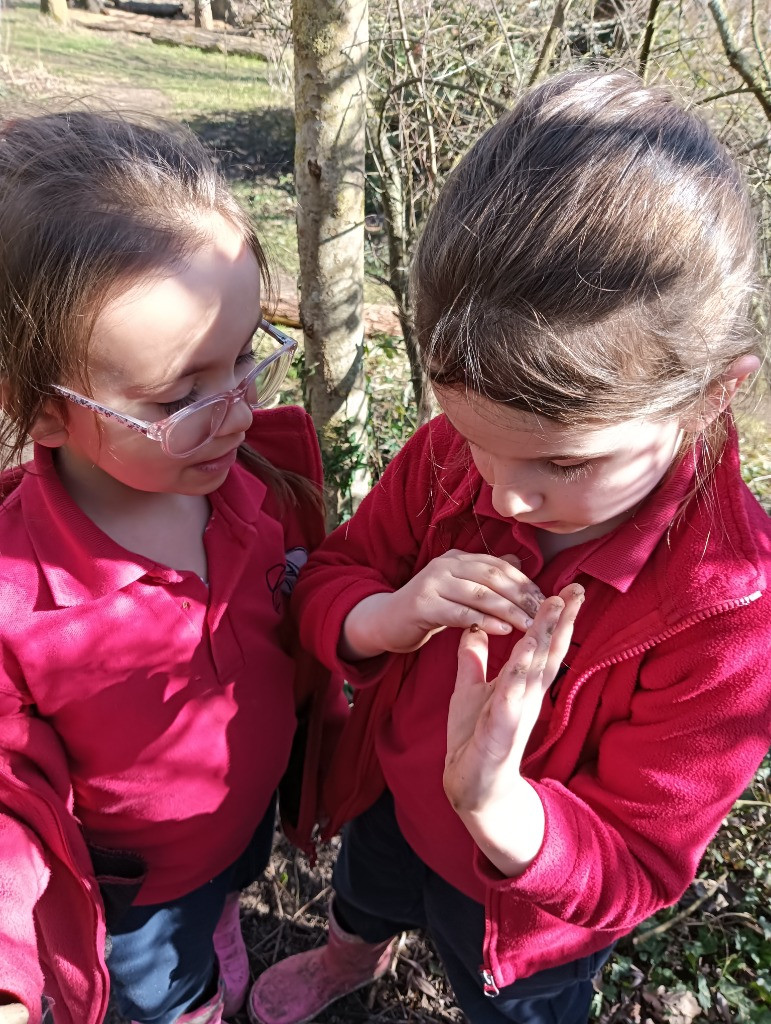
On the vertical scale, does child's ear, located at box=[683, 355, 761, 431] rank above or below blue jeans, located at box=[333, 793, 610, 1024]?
above

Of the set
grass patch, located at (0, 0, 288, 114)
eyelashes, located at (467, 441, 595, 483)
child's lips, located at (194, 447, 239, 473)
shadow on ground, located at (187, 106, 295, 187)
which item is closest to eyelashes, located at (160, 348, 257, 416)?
child's lips, located at (194, 447, 239, 473)

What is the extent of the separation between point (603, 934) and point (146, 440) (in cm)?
125

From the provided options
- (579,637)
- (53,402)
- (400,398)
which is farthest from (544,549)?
(400,398)

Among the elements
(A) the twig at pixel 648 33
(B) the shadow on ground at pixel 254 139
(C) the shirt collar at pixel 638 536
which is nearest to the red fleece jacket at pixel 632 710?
(C) the shirt collar at pixel 638 536

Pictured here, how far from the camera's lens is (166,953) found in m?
1.81

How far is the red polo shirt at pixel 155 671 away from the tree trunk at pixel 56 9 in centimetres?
1518

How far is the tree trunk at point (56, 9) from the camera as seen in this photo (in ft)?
43.1

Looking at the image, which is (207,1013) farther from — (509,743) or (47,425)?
(47,425)

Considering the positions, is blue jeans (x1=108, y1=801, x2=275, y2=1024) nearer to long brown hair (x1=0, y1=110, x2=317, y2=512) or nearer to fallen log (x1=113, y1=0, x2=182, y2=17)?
long brown hair (x1=0, y1=110, x2=317, y2=512)

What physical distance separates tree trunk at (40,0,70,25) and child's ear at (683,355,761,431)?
15.8m

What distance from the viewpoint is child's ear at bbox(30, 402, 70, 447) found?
4.61ft

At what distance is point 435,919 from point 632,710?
2.64 ft

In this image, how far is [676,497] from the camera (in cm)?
127

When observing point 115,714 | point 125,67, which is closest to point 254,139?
point 125,67
